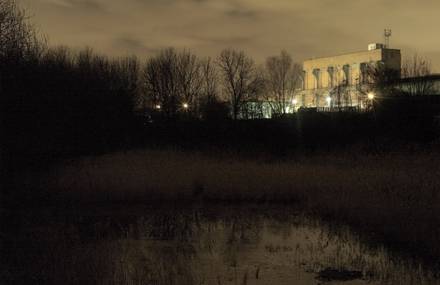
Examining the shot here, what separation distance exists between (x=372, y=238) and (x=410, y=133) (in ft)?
86.9

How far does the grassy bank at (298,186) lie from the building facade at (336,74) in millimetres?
55169

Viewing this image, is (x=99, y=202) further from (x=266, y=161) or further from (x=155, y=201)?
(x=266, y=161)

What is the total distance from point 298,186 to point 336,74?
82.2 metres

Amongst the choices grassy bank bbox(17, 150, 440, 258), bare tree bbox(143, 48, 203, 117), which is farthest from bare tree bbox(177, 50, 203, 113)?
grassy bank bbox(17, 150, 440, 258)

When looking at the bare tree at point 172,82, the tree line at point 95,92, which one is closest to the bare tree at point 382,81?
the tree line at point 95,92

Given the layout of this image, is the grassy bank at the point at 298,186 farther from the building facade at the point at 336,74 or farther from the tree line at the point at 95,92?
the building facade at the point at 336,74

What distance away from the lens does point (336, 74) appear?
3907 inches

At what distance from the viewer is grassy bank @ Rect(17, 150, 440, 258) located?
46.1ft

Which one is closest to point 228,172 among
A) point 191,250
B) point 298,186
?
point 298,186

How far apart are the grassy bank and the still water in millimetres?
936

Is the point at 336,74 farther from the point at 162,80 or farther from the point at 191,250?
the point at 191,250

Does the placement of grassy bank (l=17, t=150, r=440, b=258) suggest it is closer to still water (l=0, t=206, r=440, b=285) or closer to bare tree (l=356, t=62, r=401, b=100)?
still water (l=0, t=206, r=440, b=285)

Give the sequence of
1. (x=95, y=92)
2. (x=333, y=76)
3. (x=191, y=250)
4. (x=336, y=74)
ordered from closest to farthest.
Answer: (x=191, y=250) < (x=95, y=92) < (x=336, y=74) < (x=333, y=76)

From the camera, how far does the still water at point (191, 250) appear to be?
33.2 feet
